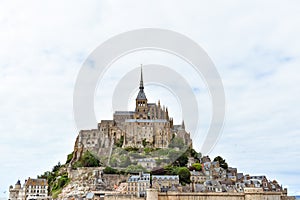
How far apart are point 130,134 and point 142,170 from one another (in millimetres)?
11321

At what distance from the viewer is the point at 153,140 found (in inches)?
2098

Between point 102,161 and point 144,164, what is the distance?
19.3 feet

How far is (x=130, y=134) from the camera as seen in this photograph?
5356 cm

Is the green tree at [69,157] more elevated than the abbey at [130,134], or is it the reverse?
the abbey at [130,134]

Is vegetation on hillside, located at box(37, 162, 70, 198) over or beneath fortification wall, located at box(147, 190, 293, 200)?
over

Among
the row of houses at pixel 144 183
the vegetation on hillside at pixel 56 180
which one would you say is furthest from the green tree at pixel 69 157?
the row of houses at pixel 144 183

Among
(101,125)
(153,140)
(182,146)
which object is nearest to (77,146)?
(101,125)

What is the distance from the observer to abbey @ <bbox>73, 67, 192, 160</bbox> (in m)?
52.1

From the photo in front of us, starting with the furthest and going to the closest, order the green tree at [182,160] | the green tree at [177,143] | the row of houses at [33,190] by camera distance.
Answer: the green tree at [177,143] → the green tree at [182,160] → the row of houses at [33,190]

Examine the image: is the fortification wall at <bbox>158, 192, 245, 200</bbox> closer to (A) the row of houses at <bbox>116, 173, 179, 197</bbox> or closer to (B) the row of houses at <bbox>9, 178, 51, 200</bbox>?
(A) the row of houses at <bbox>116, 173, 179, 197</bbox>

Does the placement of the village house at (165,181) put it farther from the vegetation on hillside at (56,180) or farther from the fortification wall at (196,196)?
the vegetation on hillside at (56,180)

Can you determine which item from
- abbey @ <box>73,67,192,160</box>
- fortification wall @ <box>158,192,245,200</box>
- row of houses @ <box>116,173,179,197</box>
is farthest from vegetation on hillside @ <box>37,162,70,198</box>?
fortification wall @ <box>158,192,245,200</box>

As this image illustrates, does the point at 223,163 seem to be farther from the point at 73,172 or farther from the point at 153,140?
the point at 73,172

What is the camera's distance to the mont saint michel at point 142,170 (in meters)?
34.2
